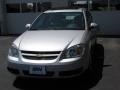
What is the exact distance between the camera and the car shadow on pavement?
6.20 meters

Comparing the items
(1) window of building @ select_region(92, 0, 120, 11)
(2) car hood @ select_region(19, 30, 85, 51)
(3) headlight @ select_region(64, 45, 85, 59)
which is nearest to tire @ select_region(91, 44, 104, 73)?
(2) car hood @ select_region(19, 30, 85, 51)

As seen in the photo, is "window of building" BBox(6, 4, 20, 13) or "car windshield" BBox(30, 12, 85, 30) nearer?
"car windshield" BBox(30, 12, 85, 30)

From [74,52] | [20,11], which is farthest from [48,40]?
[20,11]

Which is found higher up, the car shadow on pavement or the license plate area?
the license plate area

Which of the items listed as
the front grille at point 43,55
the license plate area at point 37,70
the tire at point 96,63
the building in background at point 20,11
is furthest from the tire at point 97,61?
the building in background at point 20,11

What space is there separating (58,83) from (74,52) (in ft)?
2.85

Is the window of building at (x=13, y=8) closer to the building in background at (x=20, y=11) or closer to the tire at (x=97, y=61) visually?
the building in background at (x=20, y=11)

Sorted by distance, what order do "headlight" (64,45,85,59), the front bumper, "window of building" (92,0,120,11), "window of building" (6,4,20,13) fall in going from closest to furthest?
1. the front bumper
2. "headlight" (64,45,85,59)
3. "window of building" (92,0,120,11)
4. "window of building" (6,4,20,13)

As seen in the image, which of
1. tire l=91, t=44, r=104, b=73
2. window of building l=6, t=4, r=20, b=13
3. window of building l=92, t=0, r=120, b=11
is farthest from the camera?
window of building l=6, t=4, r=20, b=13

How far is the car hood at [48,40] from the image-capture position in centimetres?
606

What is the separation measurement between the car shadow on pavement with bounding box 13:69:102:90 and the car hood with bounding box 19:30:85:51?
2.70ft

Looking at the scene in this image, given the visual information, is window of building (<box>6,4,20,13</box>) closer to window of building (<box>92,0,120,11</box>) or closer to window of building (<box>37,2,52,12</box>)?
window of building (<box>37,2,52,12</box>)

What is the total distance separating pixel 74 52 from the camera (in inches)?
239

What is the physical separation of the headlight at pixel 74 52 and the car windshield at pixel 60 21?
1.20 meters
